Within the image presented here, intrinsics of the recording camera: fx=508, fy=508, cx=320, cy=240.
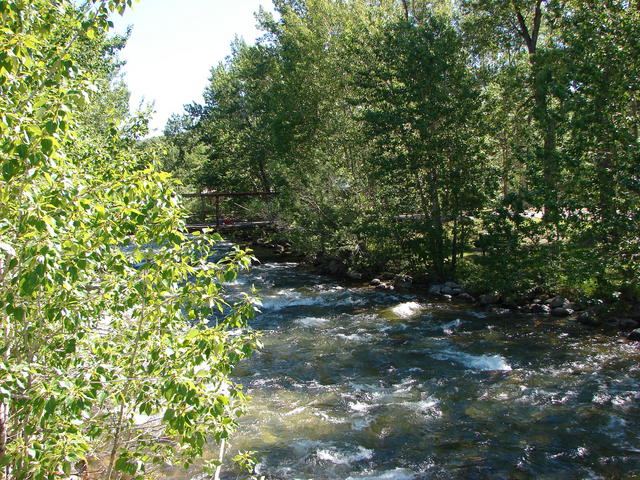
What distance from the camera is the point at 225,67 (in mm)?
51406

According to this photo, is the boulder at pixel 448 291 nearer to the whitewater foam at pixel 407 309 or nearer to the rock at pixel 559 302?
Result: the whitewater foam at pixel 407 309

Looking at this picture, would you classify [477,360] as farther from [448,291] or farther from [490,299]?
[448,291]

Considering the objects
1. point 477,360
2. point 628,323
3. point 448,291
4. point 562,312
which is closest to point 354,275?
point 448,291

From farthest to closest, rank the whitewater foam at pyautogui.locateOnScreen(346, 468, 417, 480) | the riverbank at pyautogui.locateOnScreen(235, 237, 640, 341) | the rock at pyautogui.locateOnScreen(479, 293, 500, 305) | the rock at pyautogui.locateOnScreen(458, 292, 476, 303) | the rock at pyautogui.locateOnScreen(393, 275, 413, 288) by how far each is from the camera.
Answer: the rock at pyautogui.locateOnScreen(393, 275, 413, 288) < the rock at pyautogui.locateOnScreen(458, 292, 476, 303) < the rock at pyautogui.locateOnScreen(479, 293, 500, 305) < the riverbank at pyautogui.locateOnScreen(235, 237, 640, 341) < the whitewater foam at pyautogui.locateOnScreen(346, 468, 417, 480)

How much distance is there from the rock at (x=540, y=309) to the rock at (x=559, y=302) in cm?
18

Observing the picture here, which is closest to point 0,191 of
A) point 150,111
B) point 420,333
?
point 150,111

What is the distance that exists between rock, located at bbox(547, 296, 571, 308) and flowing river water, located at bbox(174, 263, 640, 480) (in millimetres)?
817

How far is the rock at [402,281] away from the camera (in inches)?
768

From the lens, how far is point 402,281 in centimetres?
1975

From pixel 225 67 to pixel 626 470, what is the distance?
50.9 metres

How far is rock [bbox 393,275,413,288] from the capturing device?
19516mm

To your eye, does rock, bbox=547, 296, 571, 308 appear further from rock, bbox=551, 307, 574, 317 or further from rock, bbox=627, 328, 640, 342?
rock, bbox=627, 328, 640, 342

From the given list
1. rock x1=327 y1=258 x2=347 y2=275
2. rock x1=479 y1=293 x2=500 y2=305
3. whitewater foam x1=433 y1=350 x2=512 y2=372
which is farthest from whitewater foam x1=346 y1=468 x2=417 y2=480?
rock x1=327 y1=258 x2=347 y2=275

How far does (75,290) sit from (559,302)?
14630 millimetres
